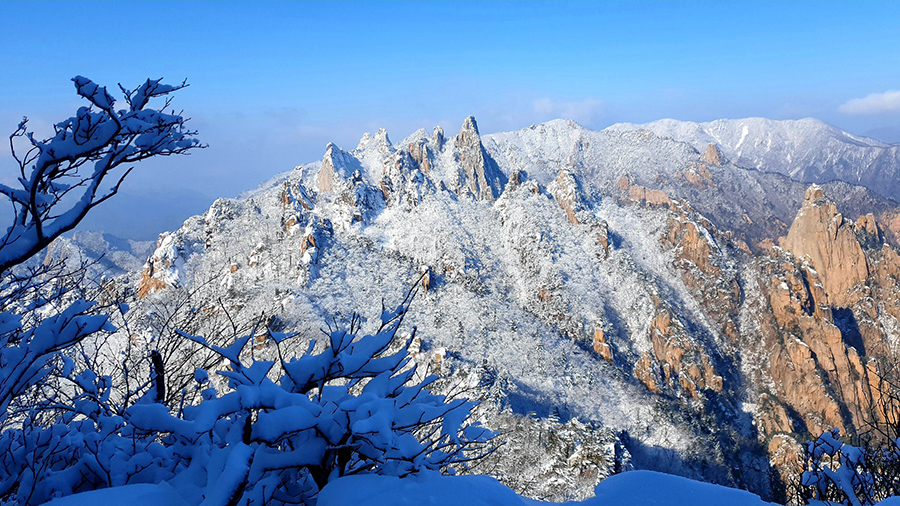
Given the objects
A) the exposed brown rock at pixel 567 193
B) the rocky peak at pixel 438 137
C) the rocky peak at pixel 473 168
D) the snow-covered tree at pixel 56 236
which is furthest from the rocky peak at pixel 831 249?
the snow-covered tree at pixel 56 236

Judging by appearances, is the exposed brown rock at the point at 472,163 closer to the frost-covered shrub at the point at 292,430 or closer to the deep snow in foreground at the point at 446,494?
the frost-covered shrub at the point at 292,430

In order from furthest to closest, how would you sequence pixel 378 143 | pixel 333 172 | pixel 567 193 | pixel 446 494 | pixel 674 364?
pixel 378 143 → pixel 333 172 → pixel 567 193 → pixel 674 364 → pixel 446 494

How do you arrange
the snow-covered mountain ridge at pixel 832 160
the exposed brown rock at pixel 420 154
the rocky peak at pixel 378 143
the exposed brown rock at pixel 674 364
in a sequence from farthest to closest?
1. the snow-covered mountain ridge at pixel 832 160
2. the rocky peak at pixel 378 143
3. the exposed brown rock at pixel 420 154
4. the exposed brown rock at pixel 674 364

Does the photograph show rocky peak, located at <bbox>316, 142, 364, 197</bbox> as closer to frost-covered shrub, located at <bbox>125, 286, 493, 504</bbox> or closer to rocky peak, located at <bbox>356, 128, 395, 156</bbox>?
rocky peak, located at <bbox>356, 128, 395, 156</bbox>

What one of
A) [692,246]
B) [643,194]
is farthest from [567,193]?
[643,194]

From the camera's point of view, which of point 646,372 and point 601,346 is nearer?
point 646,372

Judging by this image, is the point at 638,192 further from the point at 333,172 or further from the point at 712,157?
the point at 333,172

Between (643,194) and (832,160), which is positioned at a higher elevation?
(643,194)
